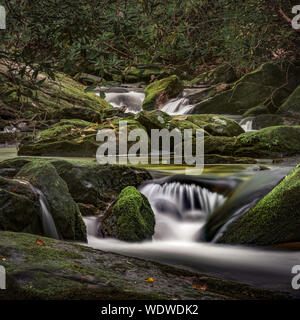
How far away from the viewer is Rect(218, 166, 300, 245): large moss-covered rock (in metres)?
4.50

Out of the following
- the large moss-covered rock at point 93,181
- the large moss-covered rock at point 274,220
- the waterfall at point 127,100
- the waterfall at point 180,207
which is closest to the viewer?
the large moss-covered rock at point 274,220

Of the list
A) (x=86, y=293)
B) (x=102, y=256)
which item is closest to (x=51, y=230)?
(x=102, y=256)

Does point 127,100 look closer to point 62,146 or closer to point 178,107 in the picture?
point 178,107

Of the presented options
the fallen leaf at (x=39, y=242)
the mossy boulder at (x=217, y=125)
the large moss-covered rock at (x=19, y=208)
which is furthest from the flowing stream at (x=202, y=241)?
the mossy boulder at (x=217, y=125)

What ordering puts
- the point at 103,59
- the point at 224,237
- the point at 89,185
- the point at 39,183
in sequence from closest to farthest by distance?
the point at 103,59
the point at 39,183
the point at 224,237
the point at 89,185

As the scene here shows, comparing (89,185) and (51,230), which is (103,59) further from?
(89,185)

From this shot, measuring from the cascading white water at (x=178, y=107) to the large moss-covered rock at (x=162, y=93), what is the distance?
1.50 ft

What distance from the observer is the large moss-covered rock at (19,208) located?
396 cm

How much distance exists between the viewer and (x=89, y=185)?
612cm

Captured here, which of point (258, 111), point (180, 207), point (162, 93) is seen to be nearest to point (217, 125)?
point (258, 111)

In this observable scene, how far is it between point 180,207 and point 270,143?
4.66 metres

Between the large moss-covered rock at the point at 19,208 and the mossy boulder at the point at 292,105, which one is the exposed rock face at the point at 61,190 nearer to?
the large moss-covered rock at the point at 19,208

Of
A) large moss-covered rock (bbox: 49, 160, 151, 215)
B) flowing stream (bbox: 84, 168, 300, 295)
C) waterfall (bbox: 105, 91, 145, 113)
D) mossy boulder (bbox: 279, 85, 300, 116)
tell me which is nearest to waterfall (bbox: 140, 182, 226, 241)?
flowing stream (bbox: 84, 168, 300, 295)
